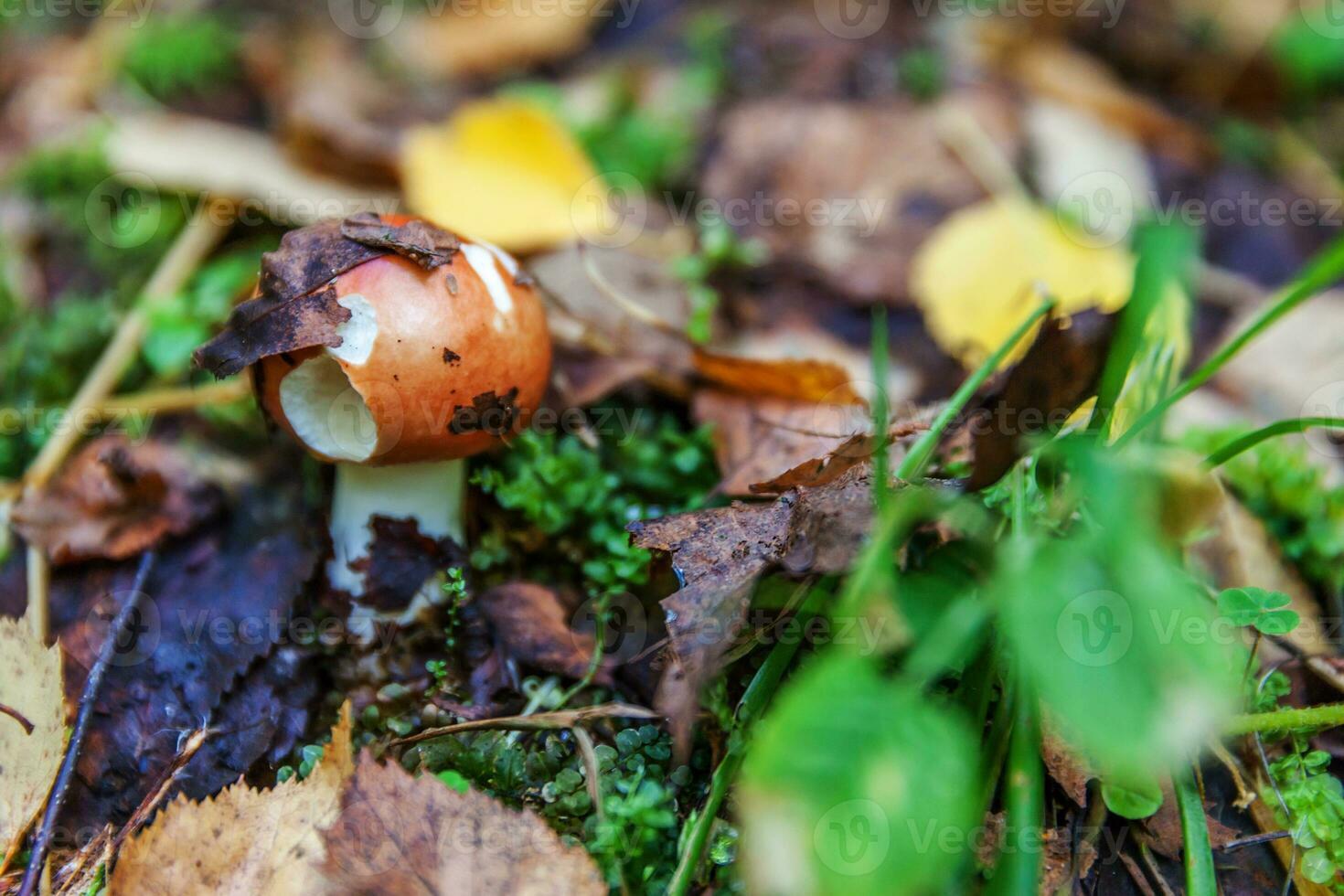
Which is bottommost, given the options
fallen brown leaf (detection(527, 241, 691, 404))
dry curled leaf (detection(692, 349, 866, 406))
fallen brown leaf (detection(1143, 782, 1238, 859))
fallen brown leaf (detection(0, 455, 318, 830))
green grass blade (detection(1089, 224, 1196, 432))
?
fallen brown leaf (detection(0, 455, 318, 830))

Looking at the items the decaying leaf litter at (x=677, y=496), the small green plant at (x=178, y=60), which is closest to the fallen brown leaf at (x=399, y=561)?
the decaying leaf litter at (x=677, y=496)

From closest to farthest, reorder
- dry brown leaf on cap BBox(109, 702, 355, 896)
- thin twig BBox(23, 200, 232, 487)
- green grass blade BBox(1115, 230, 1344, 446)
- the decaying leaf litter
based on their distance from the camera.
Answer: green grass blade BBox(1115, 230, 1344, 446), the decaying leaf litter, dry brown leaf on cap BBox(109, 702, 355, 896), thin twig BBox(23, 200, 232, 487)

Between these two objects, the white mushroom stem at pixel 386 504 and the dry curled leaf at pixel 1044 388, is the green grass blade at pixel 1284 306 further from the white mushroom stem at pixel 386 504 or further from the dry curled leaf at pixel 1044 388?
the white mushroom stem at pixel 386 504

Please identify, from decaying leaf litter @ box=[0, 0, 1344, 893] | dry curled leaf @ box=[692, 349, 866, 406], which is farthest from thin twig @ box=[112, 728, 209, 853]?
dry curled leaf @ box=[692, 349, 866, 406]

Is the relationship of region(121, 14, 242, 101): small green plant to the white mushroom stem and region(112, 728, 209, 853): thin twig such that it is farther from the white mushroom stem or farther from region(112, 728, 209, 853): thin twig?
region(112, 728, 209, 853): thin twig

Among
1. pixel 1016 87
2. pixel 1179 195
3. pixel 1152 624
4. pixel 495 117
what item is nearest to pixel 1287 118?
pixel 1179 195

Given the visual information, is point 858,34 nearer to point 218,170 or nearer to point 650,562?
point 218,170
